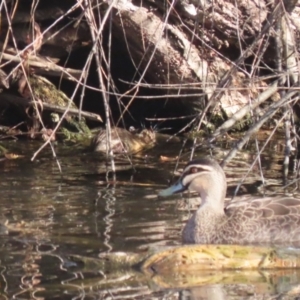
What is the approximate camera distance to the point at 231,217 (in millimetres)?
9773

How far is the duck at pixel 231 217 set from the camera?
378 inches

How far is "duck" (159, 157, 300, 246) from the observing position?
9.59 metres

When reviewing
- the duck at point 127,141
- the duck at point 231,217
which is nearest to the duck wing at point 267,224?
the duck at point 231,217

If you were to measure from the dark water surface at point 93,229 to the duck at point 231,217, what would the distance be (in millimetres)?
309

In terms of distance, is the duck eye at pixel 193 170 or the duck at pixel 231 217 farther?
the duck eye at pixel 193 170

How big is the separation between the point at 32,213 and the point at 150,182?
2.49 metres

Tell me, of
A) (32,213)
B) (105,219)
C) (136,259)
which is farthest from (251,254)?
(32,213)

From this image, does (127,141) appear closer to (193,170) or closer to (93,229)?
(193,170)

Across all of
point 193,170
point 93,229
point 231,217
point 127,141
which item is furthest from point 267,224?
point 127,141

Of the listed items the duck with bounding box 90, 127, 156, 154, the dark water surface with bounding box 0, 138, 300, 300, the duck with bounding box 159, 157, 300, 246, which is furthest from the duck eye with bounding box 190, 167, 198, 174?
the duck with bounding box 90, 127, 156, 154

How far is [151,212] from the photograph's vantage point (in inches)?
413

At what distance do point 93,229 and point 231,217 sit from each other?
1306 millimetres

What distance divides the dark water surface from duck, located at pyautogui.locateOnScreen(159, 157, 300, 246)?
31 centimetres

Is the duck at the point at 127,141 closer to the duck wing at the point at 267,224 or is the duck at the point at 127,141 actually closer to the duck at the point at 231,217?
the duck at the point at 231,217
